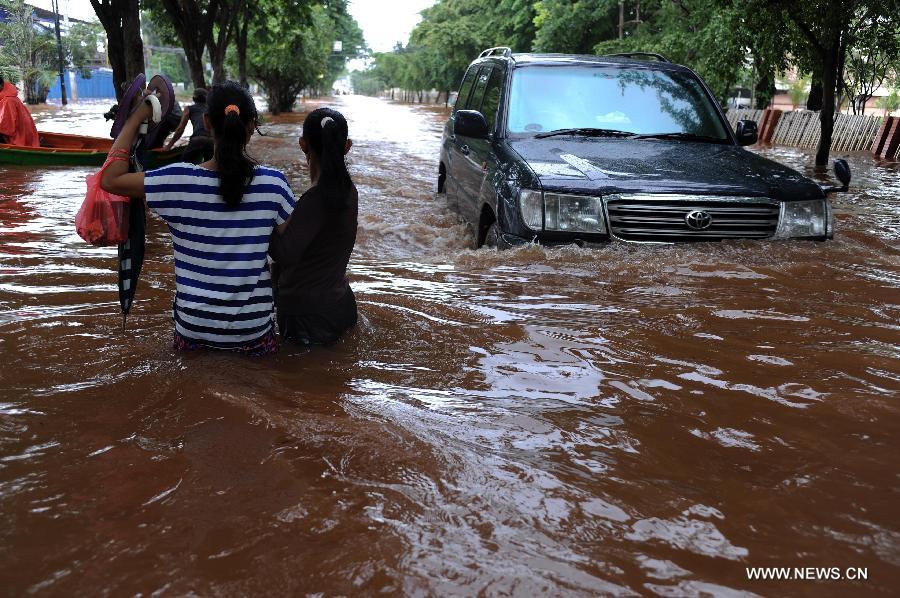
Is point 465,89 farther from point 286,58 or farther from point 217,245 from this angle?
point 286,58

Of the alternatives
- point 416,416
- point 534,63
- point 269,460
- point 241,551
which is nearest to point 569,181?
point 534,63

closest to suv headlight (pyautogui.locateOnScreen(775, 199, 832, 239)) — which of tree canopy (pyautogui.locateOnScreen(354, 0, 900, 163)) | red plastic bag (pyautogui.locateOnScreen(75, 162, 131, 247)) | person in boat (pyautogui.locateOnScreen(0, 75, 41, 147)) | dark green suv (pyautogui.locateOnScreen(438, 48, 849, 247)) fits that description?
dark green suv (pyautogui.locateOnScreen(438, 48, 849, 247))

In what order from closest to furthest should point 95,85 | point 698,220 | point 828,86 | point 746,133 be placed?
point 698,220, point 746,133, point 828,86, point 95,85

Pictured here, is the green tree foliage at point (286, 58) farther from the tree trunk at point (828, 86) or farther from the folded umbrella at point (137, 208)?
the folded umbrella at point (137, 208)

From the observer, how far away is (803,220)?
17.9 ft

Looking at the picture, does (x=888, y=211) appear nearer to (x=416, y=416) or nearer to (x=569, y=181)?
(x=569, y=181)

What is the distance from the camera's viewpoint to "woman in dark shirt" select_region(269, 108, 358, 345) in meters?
3.42

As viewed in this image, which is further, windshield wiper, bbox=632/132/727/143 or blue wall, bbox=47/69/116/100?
blue wall, bbox=47/69/116/100

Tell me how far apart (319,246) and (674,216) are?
8.40 feet

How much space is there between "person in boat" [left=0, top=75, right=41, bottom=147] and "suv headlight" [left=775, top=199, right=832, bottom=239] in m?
12.5

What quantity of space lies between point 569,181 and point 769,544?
328 centimetres

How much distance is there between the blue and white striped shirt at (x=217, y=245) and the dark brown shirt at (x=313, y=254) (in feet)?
0.28

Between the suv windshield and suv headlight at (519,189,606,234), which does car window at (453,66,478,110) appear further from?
suv headlight at (519,189,606,234)

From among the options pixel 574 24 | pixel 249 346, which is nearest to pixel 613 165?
pixel 249 346
